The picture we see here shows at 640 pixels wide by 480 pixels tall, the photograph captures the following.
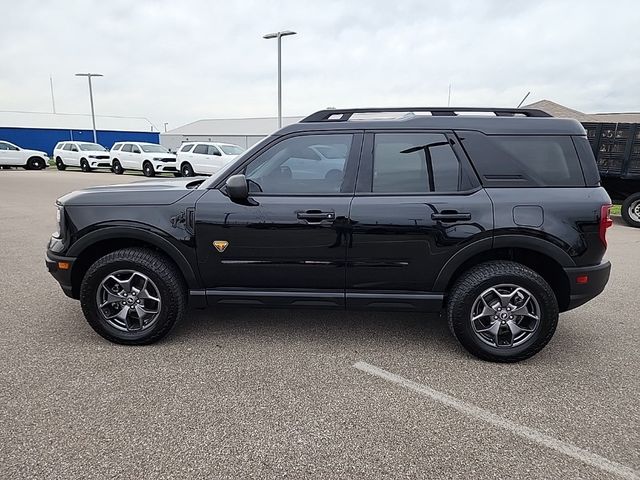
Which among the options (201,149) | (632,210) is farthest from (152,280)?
(201,149)

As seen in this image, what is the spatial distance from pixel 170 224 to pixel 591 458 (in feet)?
9.95

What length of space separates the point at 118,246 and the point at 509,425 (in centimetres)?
310

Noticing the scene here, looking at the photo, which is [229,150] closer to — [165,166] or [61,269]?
[165,166]

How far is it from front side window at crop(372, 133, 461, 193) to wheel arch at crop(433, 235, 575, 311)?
514 mm

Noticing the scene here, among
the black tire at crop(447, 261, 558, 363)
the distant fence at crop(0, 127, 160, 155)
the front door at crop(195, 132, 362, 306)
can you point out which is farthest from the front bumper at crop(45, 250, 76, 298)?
the distant fence at crop(0, 127, 160, 155)

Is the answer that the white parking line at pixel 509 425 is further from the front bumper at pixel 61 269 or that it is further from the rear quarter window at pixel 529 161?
the front bumper at pixel 61 269

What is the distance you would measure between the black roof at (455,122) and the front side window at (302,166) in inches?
4.5

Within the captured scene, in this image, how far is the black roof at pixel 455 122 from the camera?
340 cm

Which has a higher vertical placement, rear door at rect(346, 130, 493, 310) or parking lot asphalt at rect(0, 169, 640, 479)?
rear door at rect(346, 130, 493, 310)

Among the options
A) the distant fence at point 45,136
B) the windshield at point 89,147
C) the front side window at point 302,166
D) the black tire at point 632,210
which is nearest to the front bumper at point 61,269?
the front side window at point 302,166

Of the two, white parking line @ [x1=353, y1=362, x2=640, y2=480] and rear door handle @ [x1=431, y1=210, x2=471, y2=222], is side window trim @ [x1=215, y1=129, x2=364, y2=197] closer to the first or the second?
rear door handle @ [x1=431, y1=210, x2=471, y2=222]

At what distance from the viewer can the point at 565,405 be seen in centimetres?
288

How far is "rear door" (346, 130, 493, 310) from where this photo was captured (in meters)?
3.34

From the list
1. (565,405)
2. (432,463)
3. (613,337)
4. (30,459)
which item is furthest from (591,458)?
(30,459)
